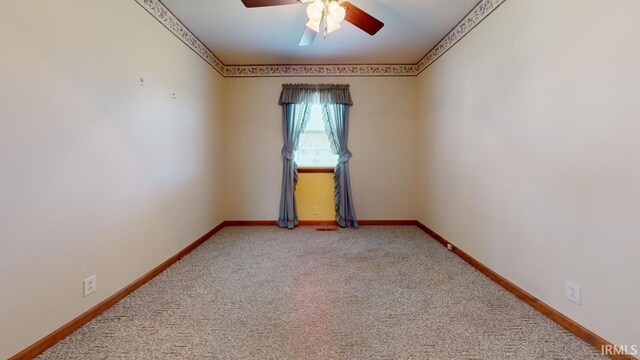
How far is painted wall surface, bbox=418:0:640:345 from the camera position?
4.26 feet

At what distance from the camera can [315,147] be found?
4.21m

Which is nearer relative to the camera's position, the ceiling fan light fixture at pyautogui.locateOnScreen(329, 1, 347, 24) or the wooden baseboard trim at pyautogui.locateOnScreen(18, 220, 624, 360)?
the wooden baseboard trim at pyautogui.locateOnScreen(18, 220, 624, 360)

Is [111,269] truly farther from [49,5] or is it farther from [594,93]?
[594,93]

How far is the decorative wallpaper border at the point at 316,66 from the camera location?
2.40 metres

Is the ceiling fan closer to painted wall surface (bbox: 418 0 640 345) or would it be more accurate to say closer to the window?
painted wall surface (bbox: 418 0 640 345)

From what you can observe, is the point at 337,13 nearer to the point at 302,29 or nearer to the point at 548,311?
the point at 302,29

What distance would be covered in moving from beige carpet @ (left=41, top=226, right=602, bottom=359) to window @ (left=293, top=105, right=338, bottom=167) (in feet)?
5.79

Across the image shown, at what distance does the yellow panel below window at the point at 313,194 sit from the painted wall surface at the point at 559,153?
1.95 metres

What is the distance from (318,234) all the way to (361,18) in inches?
102

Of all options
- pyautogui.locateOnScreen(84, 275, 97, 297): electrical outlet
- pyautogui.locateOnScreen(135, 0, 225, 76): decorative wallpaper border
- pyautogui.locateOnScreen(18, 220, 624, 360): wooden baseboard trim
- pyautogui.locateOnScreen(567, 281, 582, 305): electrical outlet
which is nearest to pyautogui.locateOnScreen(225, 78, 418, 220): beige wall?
pyautogui.locateOnScreen(135, 0, 225, 76): decorative wallpaper border

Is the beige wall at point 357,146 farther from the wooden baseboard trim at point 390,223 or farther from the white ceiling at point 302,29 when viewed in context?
the white ceiling at point 302,29

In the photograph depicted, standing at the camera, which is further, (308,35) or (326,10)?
(308,35)
